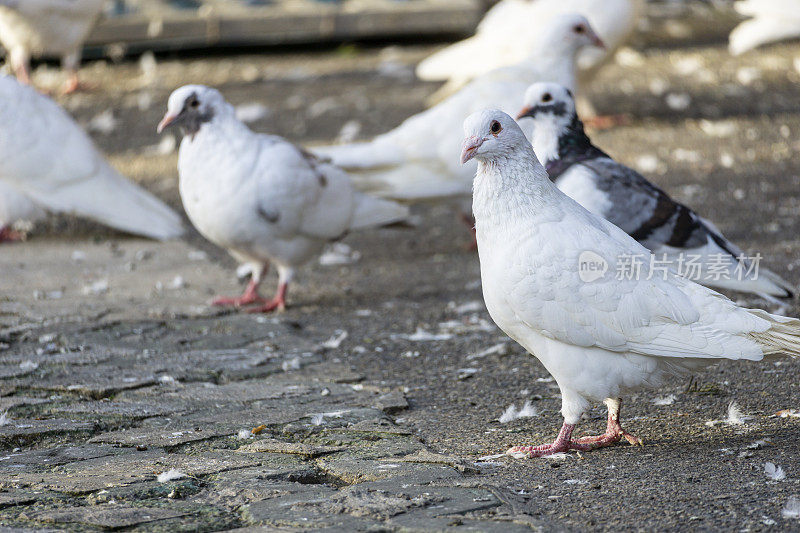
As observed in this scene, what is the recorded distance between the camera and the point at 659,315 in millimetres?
2863

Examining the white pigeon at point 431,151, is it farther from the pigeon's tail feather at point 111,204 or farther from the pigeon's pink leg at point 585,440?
the pigeon's pink leg at point 585,440

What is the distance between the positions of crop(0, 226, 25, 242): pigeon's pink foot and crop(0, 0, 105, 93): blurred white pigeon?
2876mm

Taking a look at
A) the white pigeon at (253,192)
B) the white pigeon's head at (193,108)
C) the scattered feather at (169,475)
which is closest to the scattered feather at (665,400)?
the scattered feather at (169,475)

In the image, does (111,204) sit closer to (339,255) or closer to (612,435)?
(339,255)

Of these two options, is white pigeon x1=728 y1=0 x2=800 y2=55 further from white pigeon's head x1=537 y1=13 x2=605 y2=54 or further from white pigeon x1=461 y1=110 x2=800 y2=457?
white pigeon x1=461 y1=110 x2=800 y2=457

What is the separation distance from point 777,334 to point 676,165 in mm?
4320

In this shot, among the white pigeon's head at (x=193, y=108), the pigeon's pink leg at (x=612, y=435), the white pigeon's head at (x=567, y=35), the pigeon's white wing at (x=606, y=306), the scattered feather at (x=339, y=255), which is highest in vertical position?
the white pigeon's head at (x=567, y=35)

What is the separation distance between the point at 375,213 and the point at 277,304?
0.74 meters

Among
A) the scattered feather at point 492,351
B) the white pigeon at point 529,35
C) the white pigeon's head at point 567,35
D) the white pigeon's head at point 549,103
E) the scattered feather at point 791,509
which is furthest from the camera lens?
the white pigeon at point 529,35

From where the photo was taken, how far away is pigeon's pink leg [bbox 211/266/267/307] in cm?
484

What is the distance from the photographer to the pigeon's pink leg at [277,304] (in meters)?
4.76

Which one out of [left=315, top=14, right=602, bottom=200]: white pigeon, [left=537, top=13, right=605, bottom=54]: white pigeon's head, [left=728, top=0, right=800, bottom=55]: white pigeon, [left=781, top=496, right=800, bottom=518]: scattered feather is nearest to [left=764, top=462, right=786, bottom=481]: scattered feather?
[left=781, top=496, right=800, bottom=518]: scattered feather

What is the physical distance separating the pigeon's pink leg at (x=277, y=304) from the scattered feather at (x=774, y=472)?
→ 8.73 ft

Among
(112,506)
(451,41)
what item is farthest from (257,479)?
(451,41)
